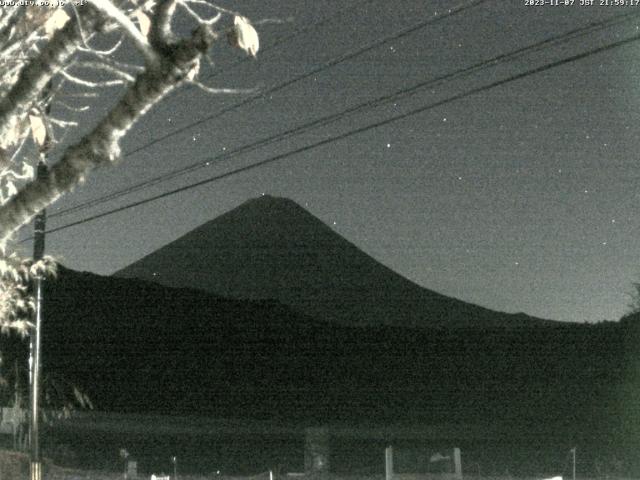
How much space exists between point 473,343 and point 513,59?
5369 cm

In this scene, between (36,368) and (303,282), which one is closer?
(36,368)

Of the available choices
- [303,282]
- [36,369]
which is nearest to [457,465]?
[36,369]

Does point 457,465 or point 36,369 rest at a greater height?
point 36,369

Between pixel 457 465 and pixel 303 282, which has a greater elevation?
pixel 303 282

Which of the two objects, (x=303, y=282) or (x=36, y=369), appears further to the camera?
(x=303, y=282)

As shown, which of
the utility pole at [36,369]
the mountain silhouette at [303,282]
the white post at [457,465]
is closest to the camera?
the white post at [457,465]

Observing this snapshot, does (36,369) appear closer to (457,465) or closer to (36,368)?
(36,368)

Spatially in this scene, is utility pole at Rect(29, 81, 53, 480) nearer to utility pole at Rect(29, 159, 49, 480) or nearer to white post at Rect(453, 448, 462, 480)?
utility pole at Rect(29, 159, 49, 480)

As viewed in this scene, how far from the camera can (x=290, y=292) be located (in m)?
182

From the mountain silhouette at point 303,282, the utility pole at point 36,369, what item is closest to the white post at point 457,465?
the utility pole at point 36,369

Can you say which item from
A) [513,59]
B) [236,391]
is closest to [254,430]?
[236,391]

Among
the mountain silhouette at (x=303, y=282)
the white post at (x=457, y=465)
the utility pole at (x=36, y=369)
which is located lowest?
the white post at (x=457, y=465)

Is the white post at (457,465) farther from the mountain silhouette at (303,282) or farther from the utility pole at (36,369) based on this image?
the mountain silhouette at (303,282)

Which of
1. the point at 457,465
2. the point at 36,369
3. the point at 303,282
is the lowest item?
the point at 457,465
